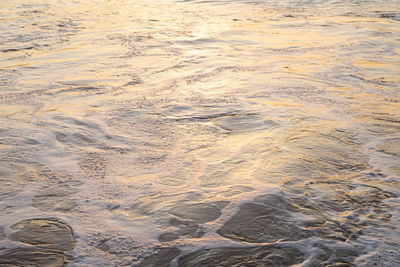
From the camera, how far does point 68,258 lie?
1.91m

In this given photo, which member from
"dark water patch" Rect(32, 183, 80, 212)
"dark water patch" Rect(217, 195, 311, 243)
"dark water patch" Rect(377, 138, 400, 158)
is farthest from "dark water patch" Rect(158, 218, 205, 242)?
"dark water patch" Rect(377, 138, 400, 158)

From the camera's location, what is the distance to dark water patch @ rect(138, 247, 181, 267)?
1888 millimetres

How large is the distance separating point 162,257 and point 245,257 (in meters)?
0.37

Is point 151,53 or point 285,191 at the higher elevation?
point 151,53

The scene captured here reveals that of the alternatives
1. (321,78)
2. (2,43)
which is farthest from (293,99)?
(2,43)

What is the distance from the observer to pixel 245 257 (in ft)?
6.32

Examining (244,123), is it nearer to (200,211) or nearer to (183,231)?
(200,211)

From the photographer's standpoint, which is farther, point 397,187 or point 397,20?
point 397,20

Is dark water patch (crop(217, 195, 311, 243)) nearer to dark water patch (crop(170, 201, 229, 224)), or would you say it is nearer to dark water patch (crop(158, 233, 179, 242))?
dark water patch (crop(170, 201, 229, 224))

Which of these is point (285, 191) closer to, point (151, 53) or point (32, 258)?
point (32, 258)

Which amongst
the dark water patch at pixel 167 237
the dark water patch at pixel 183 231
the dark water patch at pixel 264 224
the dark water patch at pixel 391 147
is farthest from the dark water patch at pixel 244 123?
the dark water patch at pixel 167 237

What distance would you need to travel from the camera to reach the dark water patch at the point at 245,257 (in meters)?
1.89

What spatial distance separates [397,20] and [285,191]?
18.7ft

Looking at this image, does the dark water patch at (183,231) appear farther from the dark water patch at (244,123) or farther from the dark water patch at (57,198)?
the dark water patch at (244,123)
